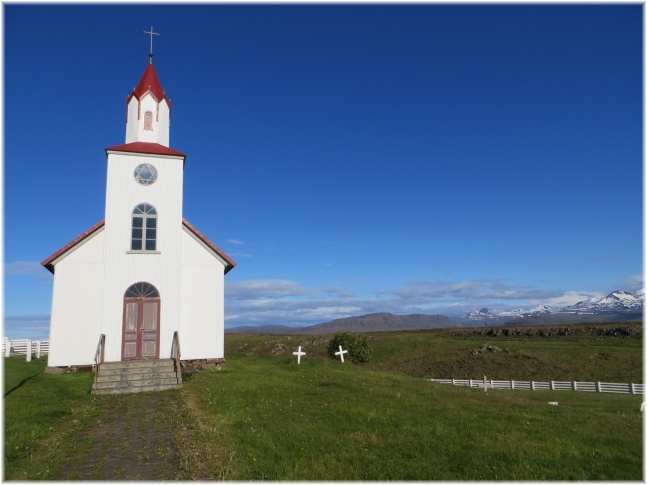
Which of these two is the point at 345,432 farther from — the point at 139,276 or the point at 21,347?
the point at 21,347

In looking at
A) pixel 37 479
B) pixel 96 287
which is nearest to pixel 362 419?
pixel 37 479

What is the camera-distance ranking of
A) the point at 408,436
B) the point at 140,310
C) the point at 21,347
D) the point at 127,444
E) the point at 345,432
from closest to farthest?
the point at 127,444, the point at 408,436, the point at 345,432, the point at 140,310, the point at 21,347

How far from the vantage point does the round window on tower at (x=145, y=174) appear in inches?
885

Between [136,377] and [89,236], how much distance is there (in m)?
7.23

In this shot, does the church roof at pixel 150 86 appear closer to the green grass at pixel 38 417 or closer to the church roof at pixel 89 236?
the church roof at pixel 89 236

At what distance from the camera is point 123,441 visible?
1038cm

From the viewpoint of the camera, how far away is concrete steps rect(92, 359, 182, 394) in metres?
17.7

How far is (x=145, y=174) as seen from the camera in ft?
74.1

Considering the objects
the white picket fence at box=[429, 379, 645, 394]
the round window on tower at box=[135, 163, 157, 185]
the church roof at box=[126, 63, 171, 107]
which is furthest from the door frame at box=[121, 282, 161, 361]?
the white picket fence at box=[429, 379, 645, 394]

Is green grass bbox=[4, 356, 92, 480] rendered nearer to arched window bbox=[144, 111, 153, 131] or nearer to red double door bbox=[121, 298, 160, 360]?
red double door bbox=[121, 298, 160, 360]

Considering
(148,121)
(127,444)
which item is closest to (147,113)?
(148,121)

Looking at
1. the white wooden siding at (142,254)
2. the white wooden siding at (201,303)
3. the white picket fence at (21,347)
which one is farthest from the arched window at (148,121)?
the white picket fence at (21,347)

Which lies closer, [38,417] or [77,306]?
[38,417]

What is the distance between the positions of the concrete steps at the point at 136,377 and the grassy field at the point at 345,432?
0.69 metres
